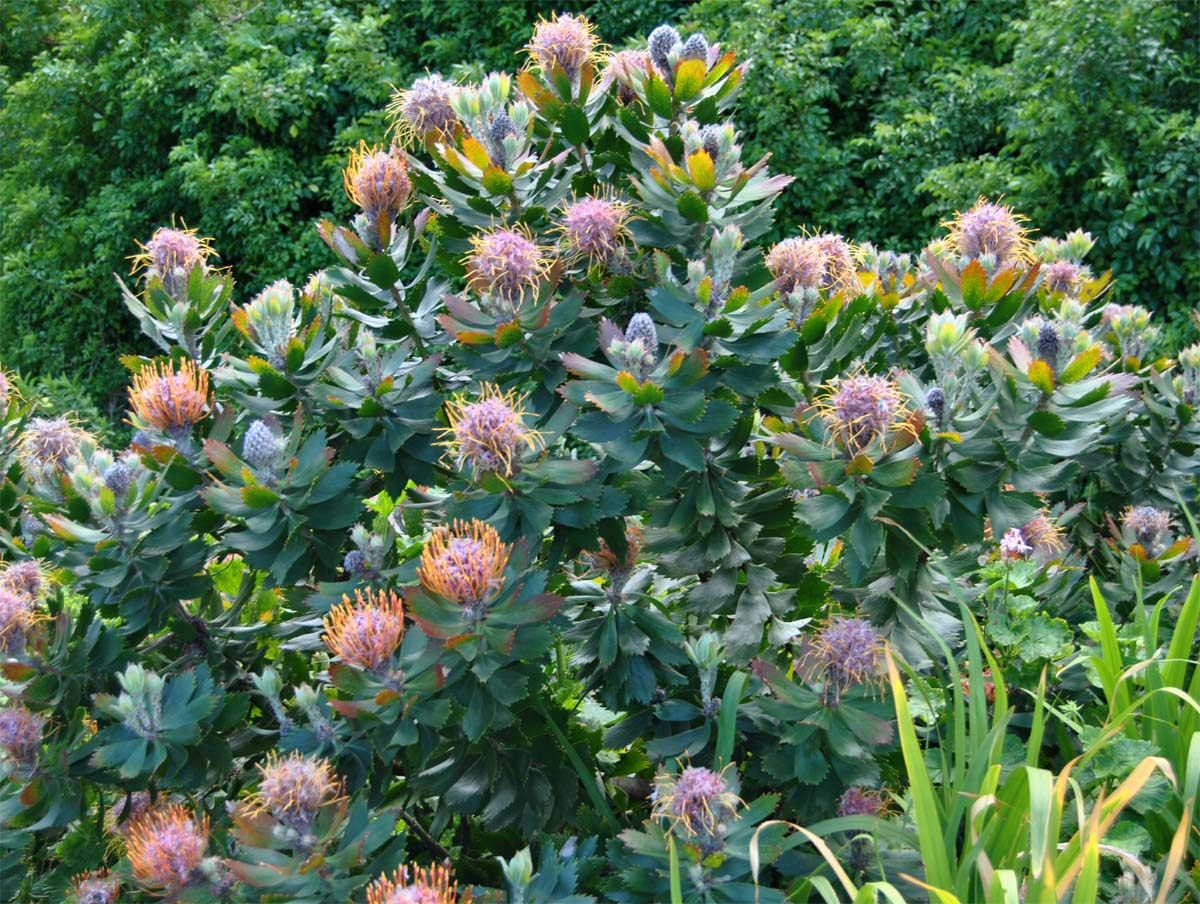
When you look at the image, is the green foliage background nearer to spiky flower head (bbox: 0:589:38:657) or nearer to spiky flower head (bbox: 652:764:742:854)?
spiky flower head (bbox: 652:764:742:854)

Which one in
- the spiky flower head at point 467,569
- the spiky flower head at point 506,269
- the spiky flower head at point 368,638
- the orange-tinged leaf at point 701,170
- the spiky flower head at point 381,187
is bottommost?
the spiky flower head at point 368,638

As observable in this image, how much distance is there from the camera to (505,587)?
68.6 inches

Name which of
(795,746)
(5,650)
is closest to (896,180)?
(795,746)

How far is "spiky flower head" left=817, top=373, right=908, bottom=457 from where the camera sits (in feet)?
5.92

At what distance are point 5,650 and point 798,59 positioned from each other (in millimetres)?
5965

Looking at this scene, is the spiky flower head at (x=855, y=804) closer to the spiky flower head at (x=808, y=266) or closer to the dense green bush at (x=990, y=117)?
the spiky flower head at (x=808, y=266)

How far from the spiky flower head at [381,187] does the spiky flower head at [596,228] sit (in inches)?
13.3

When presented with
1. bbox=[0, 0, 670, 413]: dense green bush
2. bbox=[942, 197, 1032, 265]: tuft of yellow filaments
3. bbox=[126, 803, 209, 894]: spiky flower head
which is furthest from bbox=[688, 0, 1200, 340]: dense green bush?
bbox=[126, 803, 209, 894]: spiky flower head

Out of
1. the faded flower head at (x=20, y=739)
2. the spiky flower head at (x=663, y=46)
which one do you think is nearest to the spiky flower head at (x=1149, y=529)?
the spiky flower head at (x=663, y=46)

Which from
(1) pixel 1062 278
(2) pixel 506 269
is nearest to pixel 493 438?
(2) pixel 506 269

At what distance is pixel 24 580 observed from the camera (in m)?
2.18

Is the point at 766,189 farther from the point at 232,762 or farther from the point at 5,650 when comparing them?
the point at 5,650

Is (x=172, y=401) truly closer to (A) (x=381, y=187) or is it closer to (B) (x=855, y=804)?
(A) (x=381, y=187)

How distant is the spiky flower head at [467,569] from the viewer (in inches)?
65.5
